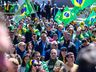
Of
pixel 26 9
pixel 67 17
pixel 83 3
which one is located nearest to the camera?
Answer: pixel 83 3

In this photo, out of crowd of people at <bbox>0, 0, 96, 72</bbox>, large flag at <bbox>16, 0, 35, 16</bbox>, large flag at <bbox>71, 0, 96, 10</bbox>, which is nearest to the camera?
crowd of people at <bbox>0, 0, 96, 72</bbox>

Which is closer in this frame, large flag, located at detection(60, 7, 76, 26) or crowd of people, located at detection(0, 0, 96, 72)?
crowd of people, located at detection(0, 0, 96, 72)

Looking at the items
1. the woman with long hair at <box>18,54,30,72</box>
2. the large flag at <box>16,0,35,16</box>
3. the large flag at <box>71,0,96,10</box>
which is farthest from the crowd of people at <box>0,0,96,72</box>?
the large flag at <box>71,0,96,10</box>

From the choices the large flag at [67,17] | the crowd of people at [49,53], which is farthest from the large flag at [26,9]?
the large flag at [67,17]

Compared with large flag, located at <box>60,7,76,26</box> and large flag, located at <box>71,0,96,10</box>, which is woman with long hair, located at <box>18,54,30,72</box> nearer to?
large flag, located at <box>71,0,96,10</box>

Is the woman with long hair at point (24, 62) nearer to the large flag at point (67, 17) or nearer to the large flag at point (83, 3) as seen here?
the large flag at point (83, 3)

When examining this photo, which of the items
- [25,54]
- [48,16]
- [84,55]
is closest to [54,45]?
[25,54]

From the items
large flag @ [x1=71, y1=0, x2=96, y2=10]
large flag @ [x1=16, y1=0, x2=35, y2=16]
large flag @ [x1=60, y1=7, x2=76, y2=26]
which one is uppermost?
large flag @ [x1=71, y1=0, x2=96, y2=10]

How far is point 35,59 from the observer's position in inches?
349

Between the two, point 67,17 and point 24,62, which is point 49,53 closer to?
point 24,62

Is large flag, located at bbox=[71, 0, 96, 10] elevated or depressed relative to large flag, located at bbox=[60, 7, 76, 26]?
elevated

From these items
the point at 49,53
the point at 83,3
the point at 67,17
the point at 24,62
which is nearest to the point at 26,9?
the point at 67,17

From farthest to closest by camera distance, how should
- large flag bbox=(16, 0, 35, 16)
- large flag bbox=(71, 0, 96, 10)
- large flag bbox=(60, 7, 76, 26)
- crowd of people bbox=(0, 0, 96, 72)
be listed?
1. large flag bbox=(60, 7, 76, 26)
2. large flag bbox=(16, 0, 35, 16)
3. large flag bbox=(71, 0, 96, 10)
4. crowd of people bbox=(0, 0, 96, 72)

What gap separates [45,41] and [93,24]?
5.37m
